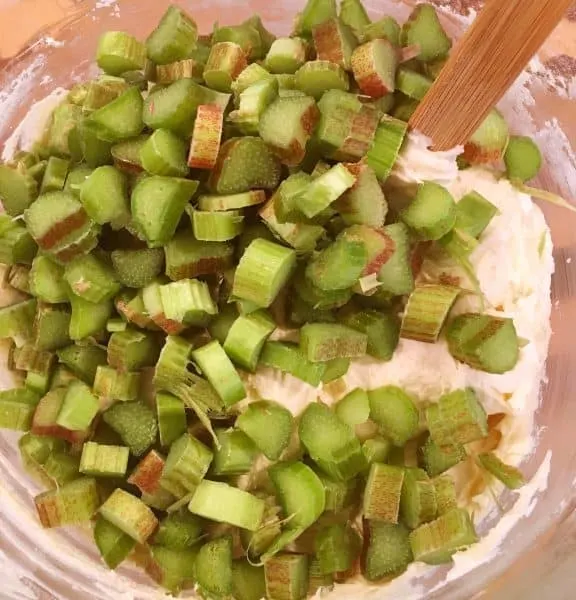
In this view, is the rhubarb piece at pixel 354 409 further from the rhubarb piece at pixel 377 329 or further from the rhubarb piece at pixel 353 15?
the rhubarb piece at pixel 353 15

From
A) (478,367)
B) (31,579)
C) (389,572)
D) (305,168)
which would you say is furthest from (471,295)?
(31,579)

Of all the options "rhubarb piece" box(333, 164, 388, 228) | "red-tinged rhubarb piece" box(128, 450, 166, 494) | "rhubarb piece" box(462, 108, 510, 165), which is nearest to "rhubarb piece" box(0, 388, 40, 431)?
"red-tinged rhubarb piece" box(128, 450, 166, 494)

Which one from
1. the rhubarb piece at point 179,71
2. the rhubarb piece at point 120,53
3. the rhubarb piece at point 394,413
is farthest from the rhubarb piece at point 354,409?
the rhubarb piece at point 120,53

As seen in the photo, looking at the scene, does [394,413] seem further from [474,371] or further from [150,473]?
[150,473]

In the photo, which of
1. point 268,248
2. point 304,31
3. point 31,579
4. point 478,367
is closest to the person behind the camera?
point 268,248

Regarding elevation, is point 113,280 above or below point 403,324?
below

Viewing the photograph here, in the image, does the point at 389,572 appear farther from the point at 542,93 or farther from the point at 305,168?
the point at 542,93
